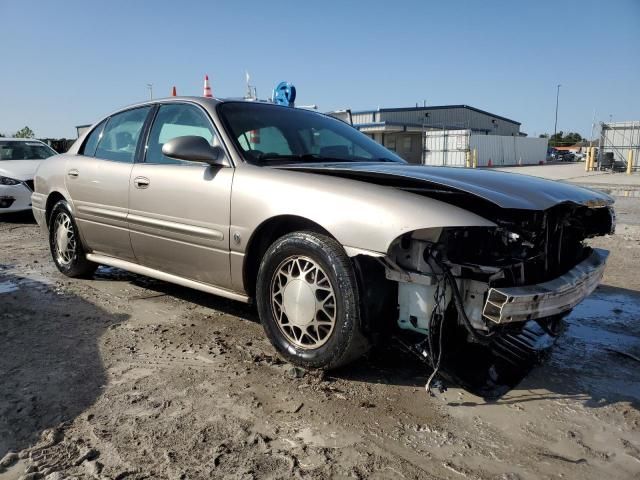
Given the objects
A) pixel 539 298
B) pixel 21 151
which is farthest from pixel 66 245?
pixel 21 151

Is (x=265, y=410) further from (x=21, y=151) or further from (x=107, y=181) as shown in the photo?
(x=21, y=151)

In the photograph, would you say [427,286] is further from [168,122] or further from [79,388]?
[168,122]

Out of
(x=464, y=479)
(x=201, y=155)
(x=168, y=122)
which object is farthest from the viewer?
(x=168, y=122)

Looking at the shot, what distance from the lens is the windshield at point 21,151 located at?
9.81m

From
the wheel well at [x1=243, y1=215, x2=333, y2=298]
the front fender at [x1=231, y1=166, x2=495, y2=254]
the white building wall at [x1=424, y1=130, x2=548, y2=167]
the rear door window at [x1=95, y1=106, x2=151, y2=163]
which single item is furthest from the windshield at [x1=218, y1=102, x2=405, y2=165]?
the white building wall at [x1=424, y1=130, x2=548, y2=167]

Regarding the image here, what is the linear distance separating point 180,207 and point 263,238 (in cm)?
71

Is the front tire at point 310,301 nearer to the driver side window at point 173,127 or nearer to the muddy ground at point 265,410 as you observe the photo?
the muddy ground at point 265,410

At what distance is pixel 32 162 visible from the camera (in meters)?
9.46

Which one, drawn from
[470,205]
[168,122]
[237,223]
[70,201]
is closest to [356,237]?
[470,205]

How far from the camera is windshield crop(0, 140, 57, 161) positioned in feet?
32.2

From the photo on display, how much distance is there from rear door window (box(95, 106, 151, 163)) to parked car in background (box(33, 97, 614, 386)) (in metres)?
0.03

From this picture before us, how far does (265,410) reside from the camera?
2527 millimetres

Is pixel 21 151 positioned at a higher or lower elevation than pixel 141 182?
higher

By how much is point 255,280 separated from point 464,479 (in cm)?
173
